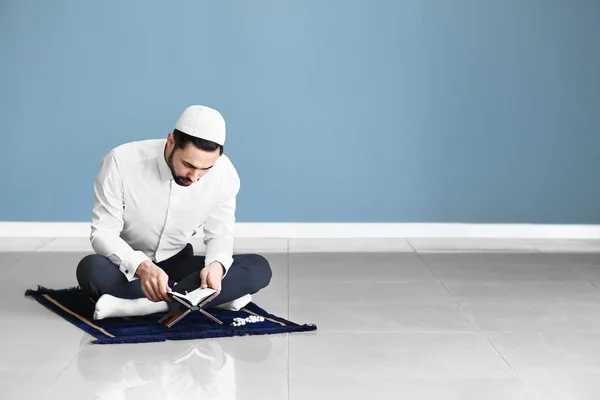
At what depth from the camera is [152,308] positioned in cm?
323

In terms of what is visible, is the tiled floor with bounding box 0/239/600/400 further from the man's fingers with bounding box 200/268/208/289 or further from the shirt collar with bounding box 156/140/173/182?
the shirt collar with bounding box 156/140/173/182

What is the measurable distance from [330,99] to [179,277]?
7.80 feet

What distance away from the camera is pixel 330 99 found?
549cm

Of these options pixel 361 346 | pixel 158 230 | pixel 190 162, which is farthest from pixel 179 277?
pixel 361 346

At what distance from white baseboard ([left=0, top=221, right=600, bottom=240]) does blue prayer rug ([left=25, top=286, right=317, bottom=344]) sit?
2071 millimetres

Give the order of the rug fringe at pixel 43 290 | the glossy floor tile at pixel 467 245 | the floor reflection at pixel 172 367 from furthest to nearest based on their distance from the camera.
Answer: the glossy floor tile at pixel 467 245 < the rug fringe at pixel 43 290 < the floor reflection at pixel 172 367

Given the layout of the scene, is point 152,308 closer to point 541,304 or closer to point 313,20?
point 541,304

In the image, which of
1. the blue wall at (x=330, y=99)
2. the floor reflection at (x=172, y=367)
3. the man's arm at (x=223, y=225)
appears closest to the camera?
the floor reflection at (x=172, y=367)

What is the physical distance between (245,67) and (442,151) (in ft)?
4.56

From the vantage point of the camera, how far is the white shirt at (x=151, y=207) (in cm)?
319

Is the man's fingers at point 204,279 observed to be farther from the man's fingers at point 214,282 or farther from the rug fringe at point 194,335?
the rug fringe at point 194,335

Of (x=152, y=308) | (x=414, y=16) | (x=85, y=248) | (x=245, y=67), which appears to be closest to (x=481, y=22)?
(x=414, y=16)

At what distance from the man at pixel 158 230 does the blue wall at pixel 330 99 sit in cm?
215

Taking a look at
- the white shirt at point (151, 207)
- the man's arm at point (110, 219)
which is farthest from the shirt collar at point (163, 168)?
the man's arm at point (110, 219)
